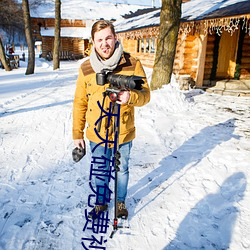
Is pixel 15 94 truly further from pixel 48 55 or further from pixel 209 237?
pixel 48 55

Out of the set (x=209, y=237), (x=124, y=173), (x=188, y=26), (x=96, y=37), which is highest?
(x=188, y=26)

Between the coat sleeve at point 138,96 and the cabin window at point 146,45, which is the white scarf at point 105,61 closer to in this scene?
the coat sleeve at point 138,96

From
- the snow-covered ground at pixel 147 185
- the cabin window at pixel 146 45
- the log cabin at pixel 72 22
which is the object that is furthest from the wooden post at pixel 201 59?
the log cabin at pixel 72 22

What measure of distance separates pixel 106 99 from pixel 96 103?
0.12 m

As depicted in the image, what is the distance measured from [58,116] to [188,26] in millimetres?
6788

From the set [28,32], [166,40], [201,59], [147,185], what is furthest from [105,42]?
[28,32]

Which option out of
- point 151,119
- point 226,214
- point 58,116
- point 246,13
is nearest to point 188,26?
point 246,13

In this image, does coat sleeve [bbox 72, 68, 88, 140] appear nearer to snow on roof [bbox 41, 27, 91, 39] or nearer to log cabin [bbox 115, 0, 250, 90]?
log cabin [bbox 115, 0, 250, 90]

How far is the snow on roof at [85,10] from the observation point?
32.1 meters

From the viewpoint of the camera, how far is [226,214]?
8.33 feet

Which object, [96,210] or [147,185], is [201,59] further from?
[96,210]

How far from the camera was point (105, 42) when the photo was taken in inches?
69.3

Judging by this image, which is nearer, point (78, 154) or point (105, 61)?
point (105, 61)

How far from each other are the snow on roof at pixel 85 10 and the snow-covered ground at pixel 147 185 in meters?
30.8
